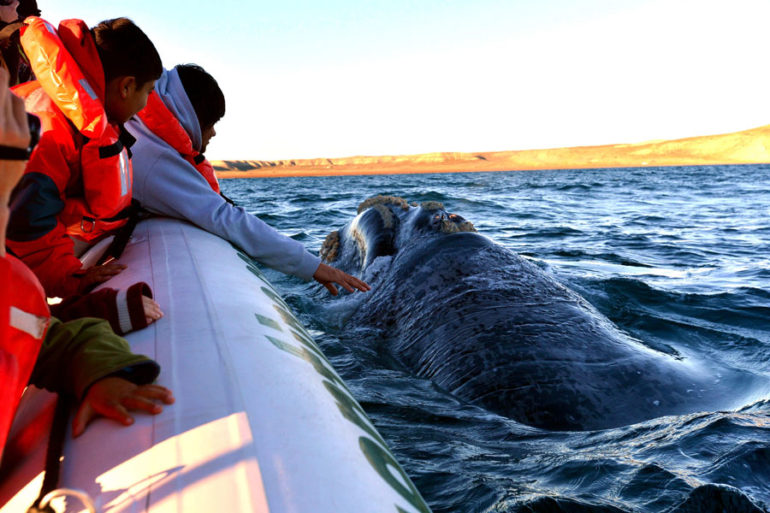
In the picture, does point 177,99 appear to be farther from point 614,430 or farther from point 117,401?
point 614,430

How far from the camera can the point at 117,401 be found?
4.51 ft

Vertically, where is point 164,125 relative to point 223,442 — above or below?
above

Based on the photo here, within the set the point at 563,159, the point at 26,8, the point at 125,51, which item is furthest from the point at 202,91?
the point at 563,159

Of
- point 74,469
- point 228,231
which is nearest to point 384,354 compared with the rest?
point 228,231

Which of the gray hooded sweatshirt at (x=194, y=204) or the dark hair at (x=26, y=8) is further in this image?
the dark hair at (x=26, y=8)

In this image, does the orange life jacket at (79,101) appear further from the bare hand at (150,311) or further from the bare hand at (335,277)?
the bare hand at (335,277)

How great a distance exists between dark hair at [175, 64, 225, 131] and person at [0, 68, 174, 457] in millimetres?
2333

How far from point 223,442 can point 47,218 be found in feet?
5.26

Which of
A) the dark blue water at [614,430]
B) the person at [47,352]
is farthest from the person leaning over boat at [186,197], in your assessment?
the person at [47,352]

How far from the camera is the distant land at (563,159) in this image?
357ft

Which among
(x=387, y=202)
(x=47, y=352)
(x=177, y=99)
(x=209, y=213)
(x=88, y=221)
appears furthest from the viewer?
(x=387, y=202)

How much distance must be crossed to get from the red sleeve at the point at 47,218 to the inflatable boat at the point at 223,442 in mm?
709

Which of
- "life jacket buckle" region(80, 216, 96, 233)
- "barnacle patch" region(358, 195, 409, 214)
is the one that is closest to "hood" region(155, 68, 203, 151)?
"life jacket buckle" region(80, 216, 96, 233)

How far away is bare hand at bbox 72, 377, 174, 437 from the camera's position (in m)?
1.35
